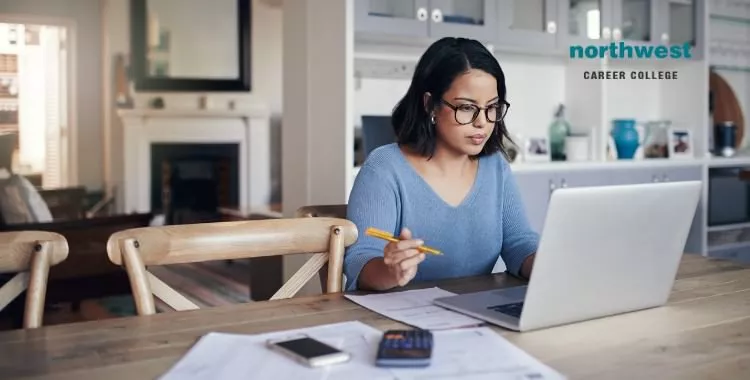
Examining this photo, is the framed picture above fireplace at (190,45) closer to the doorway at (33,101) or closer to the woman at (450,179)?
the doorway at (33,101)

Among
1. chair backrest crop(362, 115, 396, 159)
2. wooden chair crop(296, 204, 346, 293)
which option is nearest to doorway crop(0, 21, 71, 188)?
chair backrest crop(362, 115, 396, 159)

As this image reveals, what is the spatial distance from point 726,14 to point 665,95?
0.62m

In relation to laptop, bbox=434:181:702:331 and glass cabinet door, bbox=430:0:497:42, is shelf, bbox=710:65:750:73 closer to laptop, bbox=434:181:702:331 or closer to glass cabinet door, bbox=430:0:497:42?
glass cabinet door, bbox=430:0:497:42

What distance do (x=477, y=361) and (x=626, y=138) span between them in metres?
3.52

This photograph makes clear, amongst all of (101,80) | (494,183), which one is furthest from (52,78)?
(494,183)

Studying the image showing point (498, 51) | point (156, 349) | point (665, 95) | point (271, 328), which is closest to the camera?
point (156, 349)

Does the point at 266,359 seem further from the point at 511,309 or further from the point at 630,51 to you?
the point at 630,51

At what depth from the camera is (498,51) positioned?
12.9 ft

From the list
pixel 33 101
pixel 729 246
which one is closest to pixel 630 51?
pixel 729 246

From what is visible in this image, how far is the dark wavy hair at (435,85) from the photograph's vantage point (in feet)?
5.59

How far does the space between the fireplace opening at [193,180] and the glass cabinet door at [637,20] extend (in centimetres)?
411

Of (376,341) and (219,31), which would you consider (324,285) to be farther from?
(219,31)

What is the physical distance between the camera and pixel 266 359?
3.04 feet

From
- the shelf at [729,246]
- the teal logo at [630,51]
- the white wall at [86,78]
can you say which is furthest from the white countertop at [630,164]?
the white wall at [86,78]
